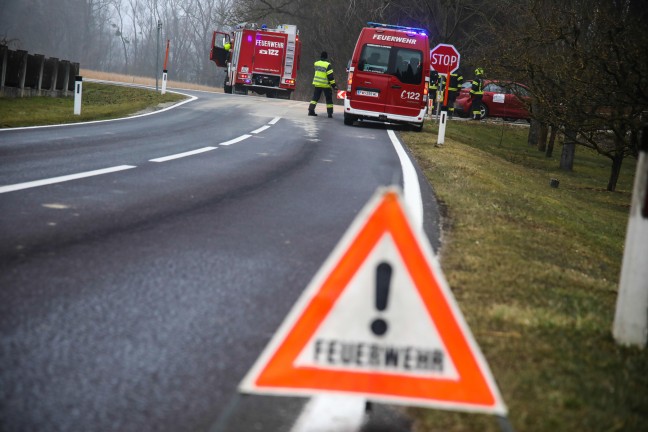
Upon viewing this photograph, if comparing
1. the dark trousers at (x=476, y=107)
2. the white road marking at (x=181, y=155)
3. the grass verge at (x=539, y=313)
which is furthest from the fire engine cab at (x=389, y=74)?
the dark trousers at (x=476, y=107)

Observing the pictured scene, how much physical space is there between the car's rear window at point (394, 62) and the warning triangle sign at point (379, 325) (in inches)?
819

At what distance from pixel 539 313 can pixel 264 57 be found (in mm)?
37106

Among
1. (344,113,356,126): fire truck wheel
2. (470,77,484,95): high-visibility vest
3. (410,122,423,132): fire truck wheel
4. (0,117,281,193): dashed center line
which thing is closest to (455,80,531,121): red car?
(470,77,484,95): high-visibility vest

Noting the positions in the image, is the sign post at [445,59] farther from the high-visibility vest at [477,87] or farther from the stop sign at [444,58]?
the high-visibility vest at [477,87]

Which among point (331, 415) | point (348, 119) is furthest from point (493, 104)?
point (331, 415)

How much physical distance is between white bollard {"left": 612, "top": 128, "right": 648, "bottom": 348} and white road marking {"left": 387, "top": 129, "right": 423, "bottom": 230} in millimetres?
1839

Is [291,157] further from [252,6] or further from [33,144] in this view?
[252,6]

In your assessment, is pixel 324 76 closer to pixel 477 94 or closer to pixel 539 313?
pixel 477 94

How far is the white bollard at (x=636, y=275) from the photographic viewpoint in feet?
14.7

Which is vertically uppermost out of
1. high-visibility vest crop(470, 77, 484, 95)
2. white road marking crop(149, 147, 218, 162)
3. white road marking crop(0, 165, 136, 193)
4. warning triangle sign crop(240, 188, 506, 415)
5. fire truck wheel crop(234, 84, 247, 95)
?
high-visibility vest crop(470, 77, 484, 95)

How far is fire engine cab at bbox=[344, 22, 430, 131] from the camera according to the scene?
23391mm

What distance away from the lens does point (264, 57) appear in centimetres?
4109

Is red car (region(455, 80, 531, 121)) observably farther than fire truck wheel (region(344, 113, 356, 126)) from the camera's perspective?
Yes

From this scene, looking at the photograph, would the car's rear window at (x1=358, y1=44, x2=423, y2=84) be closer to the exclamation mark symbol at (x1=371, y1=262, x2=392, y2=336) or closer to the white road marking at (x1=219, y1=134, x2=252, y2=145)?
the white road marking at (x1=219, y1=134, x2=252, y2=145)
